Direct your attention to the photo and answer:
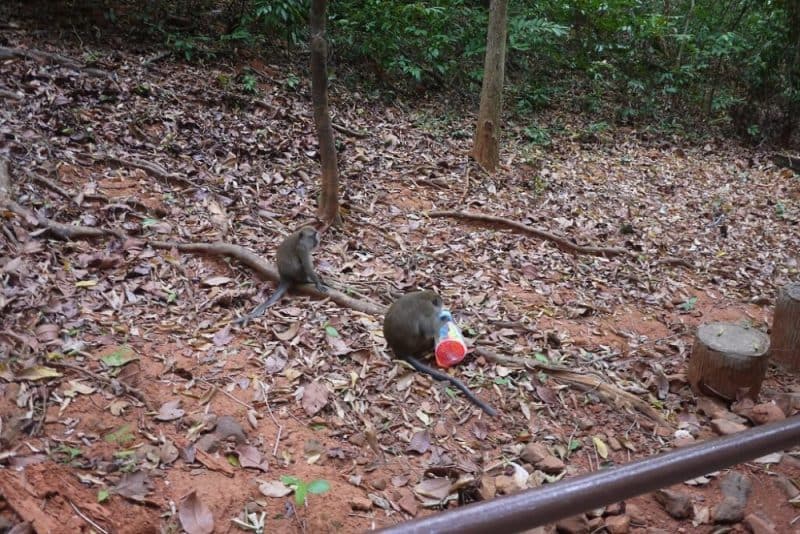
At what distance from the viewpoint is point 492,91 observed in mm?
8117

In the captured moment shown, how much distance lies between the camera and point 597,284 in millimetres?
6145

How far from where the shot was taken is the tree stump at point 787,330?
194 inches

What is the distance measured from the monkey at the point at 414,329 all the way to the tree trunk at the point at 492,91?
449 cm

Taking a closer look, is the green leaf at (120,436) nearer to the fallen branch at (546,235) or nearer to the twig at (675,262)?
the fallen branch at (546,235)

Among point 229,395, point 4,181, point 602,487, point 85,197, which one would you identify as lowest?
point 229,395

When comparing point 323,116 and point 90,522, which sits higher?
point 323,116

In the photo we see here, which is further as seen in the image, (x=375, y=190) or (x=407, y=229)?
(x=375, y=190)

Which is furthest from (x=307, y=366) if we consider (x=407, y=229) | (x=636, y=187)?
(x=636, y=187)

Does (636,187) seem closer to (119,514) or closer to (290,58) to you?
(290,58)

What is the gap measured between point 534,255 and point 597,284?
0.74m

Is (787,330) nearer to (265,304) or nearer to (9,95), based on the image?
(265,304)

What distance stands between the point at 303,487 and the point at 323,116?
12.5 feet

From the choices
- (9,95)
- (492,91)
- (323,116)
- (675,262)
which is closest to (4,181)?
(9,95)

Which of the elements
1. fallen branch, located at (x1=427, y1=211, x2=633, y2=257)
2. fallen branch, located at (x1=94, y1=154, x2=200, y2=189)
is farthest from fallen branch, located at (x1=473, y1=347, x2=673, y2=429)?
fallen branch, located at (x1=94, y1=154, x2=200, y2=189)
